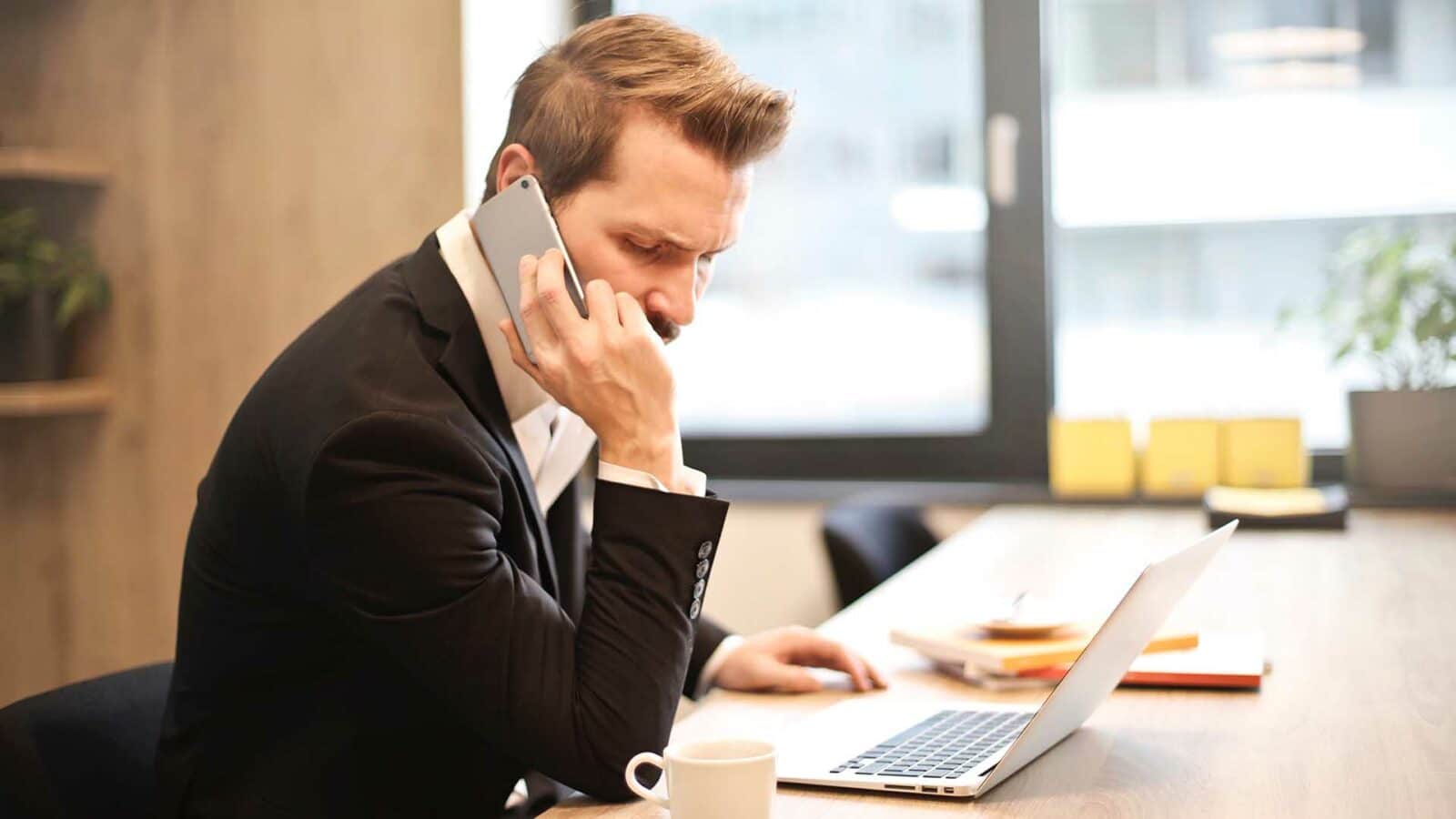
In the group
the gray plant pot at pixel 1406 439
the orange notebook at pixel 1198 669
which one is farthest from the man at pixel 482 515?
the gray plant pot at pixel 1406 439

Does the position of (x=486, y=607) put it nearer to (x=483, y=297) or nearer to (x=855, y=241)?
(x=483, y=297)

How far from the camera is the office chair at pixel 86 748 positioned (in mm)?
1162

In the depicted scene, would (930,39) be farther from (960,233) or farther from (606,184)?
(606,184)

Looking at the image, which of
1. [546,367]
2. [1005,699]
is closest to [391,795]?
[546,367]

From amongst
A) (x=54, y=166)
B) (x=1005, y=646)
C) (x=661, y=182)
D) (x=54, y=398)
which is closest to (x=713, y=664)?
(x=1005, y=646)

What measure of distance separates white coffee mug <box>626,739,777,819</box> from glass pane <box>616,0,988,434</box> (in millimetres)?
2311

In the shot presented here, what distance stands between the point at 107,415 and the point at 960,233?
75.7 inches

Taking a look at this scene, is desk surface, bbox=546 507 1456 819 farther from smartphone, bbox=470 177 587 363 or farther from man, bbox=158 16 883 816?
smartphone, bbox=470 177 587 363

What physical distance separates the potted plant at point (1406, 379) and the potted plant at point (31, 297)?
8.44 ft

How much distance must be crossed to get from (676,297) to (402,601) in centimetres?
40

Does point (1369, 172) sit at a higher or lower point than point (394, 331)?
higher

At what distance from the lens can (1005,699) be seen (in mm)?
1302

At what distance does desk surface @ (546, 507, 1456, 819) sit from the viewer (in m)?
1.00

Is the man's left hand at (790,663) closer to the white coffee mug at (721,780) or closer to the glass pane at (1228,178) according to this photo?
the white coffee mug at (721,780)
